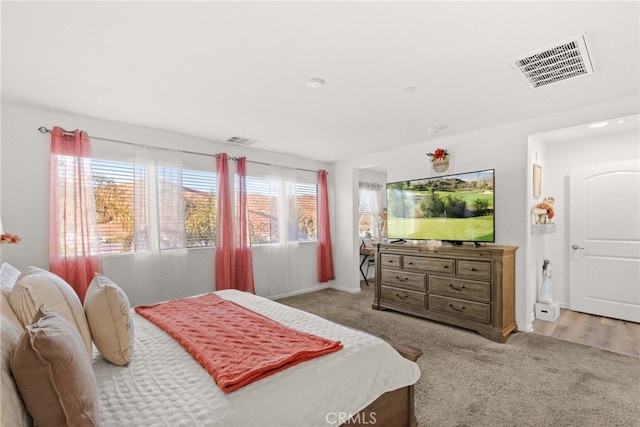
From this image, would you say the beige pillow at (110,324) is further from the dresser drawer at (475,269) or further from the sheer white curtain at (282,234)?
the sheer white curtain at (282,234)

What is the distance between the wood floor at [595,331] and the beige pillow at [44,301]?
13.4ft

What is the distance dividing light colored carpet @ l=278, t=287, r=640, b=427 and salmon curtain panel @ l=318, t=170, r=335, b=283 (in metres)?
2.03

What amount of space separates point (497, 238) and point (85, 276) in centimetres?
460

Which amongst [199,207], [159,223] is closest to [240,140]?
[199,207]

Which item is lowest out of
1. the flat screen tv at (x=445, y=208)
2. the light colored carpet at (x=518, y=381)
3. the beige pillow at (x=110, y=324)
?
the light colored carpet at (x=518, y=381)

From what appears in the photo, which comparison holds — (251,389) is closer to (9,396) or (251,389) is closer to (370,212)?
(9,396)

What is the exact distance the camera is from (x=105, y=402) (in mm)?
1085

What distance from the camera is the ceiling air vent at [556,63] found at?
1.95 metres

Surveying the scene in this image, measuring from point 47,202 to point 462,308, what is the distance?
4.56 m

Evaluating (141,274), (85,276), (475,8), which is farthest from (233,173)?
(475,8)

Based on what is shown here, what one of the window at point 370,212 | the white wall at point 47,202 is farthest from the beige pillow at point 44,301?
the window at point 370,212

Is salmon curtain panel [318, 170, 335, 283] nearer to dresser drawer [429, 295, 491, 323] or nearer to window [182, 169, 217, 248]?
window [182, 169, 217, 248]

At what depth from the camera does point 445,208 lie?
12.3 feet

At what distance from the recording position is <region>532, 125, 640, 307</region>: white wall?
3.82 meters
